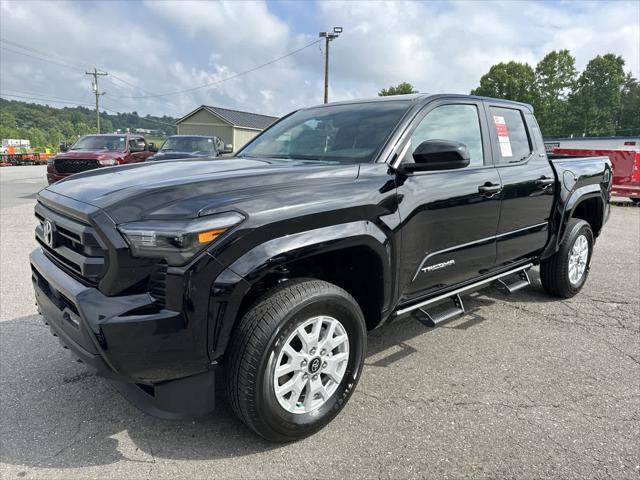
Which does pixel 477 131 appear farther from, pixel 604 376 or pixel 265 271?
pixel 265 271

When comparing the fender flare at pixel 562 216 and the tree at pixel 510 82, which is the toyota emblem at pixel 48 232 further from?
the tree at pixel 510 82

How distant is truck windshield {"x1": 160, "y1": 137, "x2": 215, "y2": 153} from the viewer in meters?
12.6

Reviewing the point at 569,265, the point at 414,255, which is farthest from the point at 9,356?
the point at 569,265

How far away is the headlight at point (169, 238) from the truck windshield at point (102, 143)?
40.0ft

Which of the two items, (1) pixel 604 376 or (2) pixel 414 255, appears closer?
(2) pixel 414 255

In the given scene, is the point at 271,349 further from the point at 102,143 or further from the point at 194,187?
the point at 102,143

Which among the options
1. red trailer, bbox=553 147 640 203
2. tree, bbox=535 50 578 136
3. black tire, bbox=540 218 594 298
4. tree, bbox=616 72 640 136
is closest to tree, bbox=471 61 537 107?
tree, bbox=535 50 578 136

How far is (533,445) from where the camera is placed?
247 cm

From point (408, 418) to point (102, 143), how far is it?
13049 millimetres

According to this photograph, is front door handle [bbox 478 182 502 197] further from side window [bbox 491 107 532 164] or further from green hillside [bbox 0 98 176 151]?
green hillside [bbox 0 98 176 151]

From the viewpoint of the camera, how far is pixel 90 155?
1195 centimetres

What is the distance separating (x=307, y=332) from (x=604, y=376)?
2251mm

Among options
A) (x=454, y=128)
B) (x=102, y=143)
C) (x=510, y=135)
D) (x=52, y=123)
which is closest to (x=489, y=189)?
(x=454, y=128)

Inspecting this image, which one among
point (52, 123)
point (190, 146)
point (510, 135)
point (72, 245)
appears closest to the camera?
point (72, 245)
